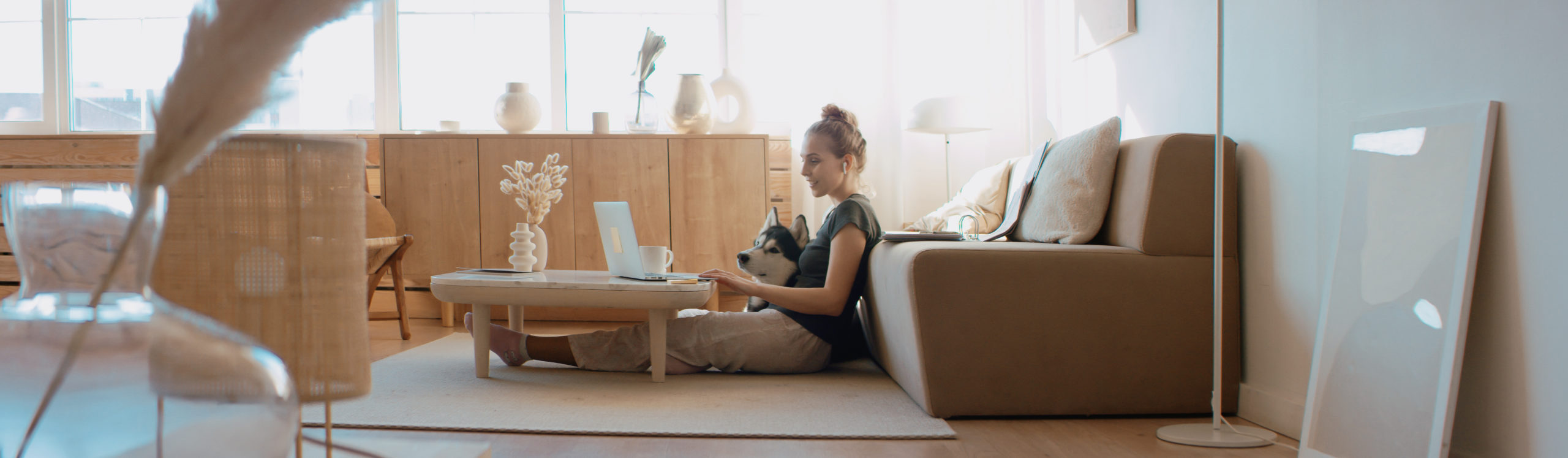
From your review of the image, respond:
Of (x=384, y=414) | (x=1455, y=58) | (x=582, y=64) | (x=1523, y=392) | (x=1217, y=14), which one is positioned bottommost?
(x=384, y=414)

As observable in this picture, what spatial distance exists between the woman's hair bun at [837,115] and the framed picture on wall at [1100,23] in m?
0.89

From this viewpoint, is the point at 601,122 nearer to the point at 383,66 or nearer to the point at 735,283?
the point at 383,66

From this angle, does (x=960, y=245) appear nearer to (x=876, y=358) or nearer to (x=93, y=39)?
(x=876, y=358)

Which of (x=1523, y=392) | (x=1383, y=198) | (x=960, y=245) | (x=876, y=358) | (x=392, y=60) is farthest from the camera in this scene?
(x=392, y=60)

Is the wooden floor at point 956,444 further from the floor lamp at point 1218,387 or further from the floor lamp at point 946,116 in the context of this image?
the floor lamp at point 946,116

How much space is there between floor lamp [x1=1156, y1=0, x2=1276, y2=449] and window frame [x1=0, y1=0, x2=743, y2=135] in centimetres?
318

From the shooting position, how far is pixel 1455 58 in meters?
1.47

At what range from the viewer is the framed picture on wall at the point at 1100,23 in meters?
2.77

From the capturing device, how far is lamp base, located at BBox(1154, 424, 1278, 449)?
5.91ft

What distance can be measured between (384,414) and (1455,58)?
223cm

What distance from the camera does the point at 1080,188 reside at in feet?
7.54

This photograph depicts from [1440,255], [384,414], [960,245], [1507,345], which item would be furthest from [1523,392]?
[384,414]

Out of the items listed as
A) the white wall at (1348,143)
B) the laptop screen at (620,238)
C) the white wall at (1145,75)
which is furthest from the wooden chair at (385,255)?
the white wall at (1348,143)

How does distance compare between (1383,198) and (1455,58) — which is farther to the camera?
(1383,198)
